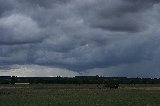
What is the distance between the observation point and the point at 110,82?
149875 mm

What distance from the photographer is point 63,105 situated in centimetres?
5588

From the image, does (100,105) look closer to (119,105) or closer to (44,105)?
(119,105)

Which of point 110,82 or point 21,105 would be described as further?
point 110,82

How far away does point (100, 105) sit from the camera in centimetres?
5541

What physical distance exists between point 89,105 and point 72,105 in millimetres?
2471

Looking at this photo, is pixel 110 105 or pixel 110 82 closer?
pixel 110 105

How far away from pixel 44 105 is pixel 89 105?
655 cm

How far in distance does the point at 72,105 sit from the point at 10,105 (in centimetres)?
906

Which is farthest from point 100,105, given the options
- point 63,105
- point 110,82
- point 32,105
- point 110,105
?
point 110,82

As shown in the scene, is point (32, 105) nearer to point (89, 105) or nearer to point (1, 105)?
point (1, 105)

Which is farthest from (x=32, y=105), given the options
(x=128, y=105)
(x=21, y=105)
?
(x=128, y=105)

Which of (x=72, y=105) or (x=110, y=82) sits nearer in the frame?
(x=72, y=105)

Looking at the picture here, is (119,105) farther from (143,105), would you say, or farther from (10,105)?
(10,105)

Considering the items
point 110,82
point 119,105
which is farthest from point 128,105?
point 110,82
